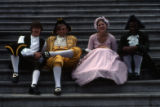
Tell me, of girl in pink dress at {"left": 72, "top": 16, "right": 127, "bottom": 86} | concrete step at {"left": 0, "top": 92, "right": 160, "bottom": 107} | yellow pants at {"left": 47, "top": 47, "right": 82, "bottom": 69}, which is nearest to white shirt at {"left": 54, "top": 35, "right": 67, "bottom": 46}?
yellow pants at {"left": 47, "top": 47, "right": 82, "bottom": 69}

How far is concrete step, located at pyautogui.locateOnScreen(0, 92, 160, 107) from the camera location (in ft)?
10.6

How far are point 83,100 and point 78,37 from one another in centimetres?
197

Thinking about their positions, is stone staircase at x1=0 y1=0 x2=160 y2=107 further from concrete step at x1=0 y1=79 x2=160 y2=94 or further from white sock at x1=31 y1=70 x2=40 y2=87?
white sock at x1=31 y1=70 x2=40 y2=87

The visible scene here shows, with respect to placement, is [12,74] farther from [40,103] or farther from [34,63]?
[40,103]

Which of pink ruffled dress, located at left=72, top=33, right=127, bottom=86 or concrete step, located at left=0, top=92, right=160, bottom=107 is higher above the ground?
pink ruffled dress, located at left=72, top=33, right=127, bottom=86

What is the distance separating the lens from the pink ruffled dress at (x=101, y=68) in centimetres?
340

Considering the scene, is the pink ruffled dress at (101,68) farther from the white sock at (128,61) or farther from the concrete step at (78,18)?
the concrete step at (78,18)

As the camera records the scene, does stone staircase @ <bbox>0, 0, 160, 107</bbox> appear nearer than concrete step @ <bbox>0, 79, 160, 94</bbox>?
Yes

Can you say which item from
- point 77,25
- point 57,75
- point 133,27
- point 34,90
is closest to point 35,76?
point 34,90

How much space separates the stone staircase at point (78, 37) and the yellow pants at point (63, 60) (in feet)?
0.71

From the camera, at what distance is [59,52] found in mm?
3598

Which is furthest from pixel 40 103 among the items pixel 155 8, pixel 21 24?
pixel 155 8

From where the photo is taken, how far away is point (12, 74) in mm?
3830

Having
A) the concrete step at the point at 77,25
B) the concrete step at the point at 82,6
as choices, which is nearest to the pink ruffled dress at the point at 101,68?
the concrete step at the point at 77,25
